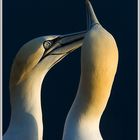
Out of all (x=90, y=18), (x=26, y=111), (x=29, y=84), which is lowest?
(x=26, y=111)

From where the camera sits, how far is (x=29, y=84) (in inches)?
92.7

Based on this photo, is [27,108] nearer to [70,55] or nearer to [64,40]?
[64,40]

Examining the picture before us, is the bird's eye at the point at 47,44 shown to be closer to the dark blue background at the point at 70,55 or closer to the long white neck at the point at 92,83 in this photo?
the long white neck at the point at 92,83

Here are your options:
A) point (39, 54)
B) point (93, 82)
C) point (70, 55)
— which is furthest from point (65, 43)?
point (70, 55)

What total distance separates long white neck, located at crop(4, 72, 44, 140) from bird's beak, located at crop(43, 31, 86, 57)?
0.13 m

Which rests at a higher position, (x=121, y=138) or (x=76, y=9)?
(x=76, y=9)

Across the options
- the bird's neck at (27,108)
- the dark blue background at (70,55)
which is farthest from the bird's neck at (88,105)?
the dark blue background at (70,55)

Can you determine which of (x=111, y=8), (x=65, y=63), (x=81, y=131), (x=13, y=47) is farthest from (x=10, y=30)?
(x=81, y=131)

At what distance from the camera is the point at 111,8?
3.16 meters

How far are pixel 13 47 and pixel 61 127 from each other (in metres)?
0.49

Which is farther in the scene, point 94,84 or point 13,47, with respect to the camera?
point 13,47

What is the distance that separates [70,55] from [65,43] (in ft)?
2.45

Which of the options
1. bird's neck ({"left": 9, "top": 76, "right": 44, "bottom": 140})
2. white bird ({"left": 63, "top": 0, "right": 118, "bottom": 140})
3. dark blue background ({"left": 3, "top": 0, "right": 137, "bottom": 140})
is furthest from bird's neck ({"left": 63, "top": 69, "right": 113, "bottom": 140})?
dark blue background ({"left": 3, "top": 0, "right": 137, "bottom": 140})

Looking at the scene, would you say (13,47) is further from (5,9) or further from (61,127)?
(61,127)
